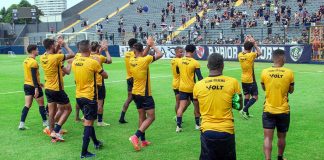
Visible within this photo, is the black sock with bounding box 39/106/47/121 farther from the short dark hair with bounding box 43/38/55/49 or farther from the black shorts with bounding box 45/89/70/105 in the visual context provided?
the short dark hair with bounding box 43/38/55/49

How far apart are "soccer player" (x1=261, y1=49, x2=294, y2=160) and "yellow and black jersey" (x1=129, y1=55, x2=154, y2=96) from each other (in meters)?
2.68

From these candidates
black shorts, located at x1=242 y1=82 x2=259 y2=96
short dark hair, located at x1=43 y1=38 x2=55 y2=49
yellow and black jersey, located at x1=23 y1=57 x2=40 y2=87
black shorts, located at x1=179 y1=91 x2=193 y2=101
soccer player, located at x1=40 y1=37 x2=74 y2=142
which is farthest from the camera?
black shorts, located at x1=242 y1=82 x2=259 y2=96

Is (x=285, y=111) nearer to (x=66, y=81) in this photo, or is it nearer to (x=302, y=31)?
(x=66, y=81)

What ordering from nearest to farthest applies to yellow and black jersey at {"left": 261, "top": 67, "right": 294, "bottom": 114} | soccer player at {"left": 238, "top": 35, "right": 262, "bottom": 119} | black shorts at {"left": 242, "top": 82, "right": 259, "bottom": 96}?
yellow and black jersey at {"left": 261, "top": 67, "right": 294, "bottom": 114}, soccer player at {"left": 238, "top": 35, "right": 262, "bottom": 119}, black shorts at {"left": 242, "top": 82, "right": 259, "bottom": 96}

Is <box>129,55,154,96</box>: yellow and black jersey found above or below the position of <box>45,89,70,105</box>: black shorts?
above

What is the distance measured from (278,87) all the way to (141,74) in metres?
3.02

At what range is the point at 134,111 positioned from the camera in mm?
13344

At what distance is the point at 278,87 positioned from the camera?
23.6ft

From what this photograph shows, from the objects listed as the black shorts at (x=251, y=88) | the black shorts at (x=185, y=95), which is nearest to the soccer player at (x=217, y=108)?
the black shorts at (x=185, y=95)

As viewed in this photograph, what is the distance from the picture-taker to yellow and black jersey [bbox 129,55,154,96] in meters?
8.98

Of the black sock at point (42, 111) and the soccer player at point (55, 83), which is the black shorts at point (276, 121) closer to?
the soccer player at point (55, 83)

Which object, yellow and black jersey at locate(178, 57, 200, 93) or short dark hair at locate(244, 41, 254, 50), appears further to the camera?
short dark hair at locate(244, 41, 254, 50)

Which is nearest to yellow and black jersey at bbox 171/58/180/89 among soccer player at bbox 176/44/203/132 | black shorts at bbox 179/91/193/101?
soccer player at bbox 176/44/203/132

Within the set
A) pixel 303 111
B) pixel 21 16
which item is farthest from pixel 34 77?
pixel 21 16
